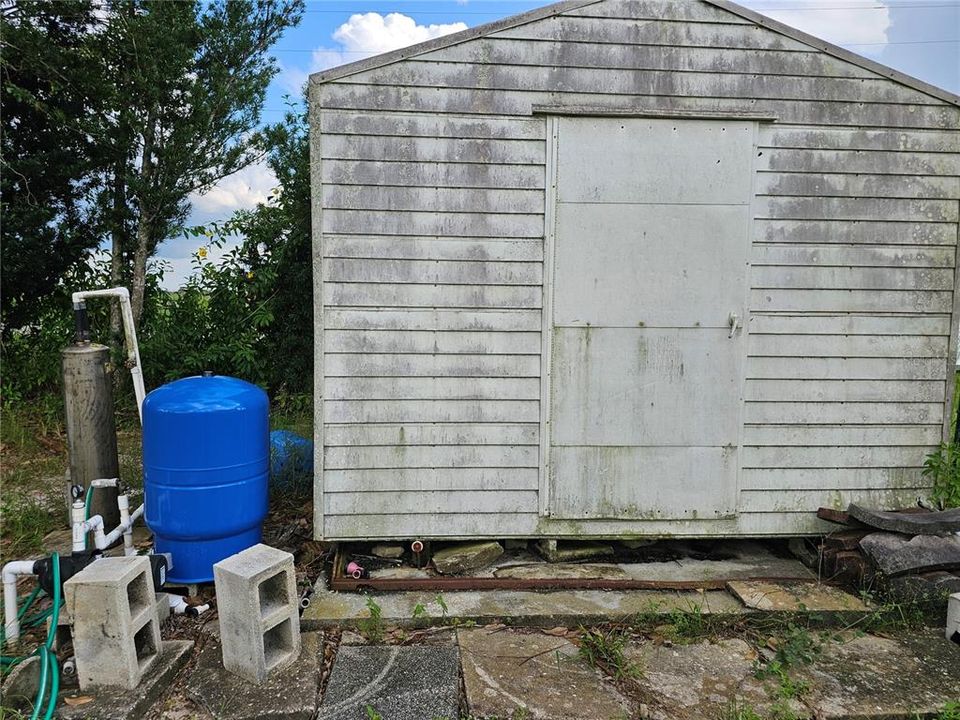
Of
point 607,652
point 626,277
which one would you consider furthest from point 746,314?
point 607,652

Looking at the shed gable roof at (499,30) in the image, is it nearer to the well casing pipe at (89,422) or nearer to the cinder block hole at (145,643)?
the well casing pipe at (89,422)

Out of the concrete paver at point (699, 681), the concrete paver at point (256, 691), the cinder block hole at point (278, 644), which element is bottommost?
the concrete paver at point (699, 681)

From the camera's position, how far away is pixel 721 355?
12.5 ft

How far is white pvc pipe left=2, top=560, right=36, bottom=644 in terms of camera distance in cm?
303

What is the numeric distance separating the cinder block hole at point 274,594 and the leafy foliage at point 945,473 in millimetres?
3705

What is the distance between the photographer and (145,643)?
9.71 ft

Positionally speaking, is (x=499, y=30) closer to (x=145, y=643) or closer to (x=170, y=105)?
(x=145, y=643)

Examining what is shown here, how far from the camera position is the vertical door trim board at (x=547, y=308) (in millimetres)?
3668

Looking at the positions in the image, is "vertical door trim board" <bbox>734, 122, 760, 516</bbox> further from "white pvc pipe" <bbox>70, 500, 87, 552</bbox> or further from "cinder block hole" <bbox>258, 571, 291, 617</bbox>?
"white pvc pipe" <bbox>70, 500, 87, 552</bbox>

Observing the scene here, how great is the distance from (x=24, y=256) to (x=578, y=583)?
7.16 meters

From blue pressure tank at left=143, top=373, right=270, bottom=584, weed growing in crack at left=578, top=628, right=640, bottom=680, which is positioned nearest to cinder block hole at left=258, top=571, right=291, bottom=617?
blue pressure tank at left=143, top=373, right=270, bottom=584

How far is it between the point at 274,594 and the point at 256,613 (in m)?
0.29

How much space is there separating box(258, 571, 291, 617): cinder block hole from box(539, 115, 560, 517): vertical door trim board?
4.97 ft

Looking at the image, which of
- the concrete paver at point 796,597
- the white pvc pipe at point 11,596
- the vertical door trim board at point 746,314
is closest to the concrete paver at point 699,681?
the concrete paver at point 796,597
